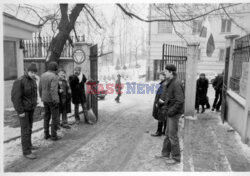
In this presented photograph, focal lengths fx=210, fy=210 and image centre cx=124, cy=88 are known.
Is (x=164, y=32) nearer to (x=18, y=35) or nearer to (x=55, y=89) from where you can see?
(x=18, y=35)

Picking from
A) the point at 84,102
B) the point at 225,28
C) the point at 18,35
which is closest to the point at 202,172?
the point at 84,102

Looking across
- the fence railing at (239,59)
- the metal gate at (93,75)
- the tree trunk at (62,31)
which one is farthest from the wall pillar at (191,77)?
the tree trunk at (62,31)

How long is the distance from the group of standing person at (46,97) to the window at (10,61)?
107 inches

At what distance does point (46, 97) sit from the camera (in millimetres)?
5141

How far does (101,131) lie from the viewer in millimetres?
6180

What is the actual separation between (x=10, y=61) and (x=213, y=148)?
7.23m

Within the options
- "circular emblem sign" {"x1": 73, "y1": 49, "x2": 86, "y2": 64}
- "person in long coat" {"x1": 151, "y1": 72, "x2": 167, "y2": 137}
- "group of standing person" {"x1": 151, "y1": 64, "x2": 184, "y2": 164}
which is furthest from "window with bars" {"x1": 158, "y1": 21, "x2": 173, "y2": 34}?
"group of standing person" {"x1": 151, "y1": 64, "x2": 184, "y2": 164}

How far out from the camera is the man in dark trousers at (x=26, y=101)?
4.05 meters

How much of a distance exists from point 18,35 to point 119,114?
454 centimetres

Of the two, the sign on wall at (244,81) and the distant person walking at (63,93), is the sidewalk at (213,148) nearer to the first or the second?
the sign on wall at (244,81)

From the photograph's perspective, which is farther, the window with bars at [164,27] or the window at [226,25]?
the window at [226,25]

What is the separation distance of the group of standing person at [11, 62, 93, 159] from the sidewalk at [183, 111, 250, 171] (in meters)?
3.21

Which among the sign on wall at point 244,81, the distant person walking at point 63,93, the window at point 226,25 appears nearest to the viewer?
the sign on wall at point 244,81

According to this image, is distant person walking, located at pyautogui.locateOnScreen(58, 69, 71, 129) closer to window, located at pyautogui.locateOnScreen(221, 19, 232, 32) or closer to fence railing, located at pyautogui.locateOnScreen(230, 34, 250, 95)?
fence railing, located at pyautogui.locateOnScreen(230, 34, 250, 95)
